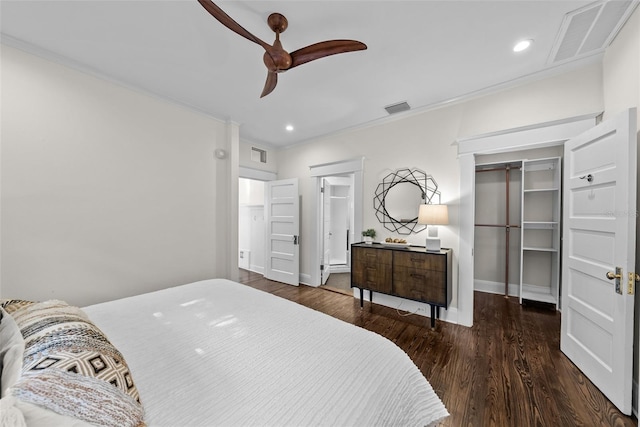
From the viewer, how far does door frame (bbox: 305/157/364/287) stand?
11.8 ft

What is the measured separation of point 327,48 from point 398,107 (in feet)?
5.76

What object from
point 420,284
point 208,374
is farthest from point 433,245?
point 208,374

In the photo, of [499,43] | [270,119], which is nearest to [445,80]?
[499,43]

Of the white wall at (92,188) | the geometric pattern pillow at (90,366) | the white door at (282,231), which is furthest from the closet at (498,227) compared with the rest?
the geometric pattern pillow at (90,366)

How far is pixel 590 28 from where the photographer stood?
178 centimetres

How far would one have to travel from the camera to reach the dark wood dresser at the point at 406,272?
8.38 ft

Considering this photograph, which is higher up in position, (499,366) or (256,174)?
(256,174)

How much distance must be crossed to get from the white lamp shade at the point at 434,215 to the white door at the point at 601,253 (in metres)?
0.98

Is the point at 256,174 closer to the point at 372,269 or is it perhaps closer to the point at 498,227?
the point at 372,269

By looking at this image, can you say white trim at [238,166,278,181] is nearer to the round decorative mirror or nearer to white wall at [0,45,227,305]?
white wall at [0,45,227,305]

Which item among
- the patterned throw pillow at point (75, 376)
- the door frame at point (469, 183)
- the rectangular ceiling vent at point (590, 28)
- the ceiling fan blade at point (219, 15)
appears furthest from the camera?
the door frame at point (469, 183)

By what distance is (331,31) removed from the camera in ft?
6.03

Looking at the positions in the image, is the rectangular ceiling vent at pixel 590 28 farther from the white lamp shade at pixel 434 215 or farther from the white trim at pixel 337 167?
the white trim at pixel 337 167

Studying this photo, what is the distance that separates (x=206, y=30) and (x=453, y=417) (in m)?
3.27
